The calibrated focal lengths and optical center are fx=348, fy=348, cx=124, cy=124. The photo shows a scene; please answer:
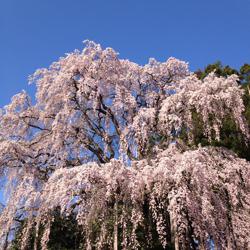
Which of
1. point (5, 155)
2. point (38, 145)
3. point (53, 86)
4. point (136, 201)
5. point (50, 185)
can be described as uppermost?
point (53, 86)

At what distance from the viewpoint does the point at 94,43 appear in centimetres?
1036

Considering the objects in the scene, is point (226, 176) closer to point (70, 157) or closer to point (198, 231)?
point (198, 231)

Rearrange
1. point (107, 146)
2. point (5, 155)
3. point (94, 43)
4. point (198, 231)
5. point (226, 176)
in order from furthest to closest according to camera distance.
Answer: point (94, 43), point (107, 146), point (5, 155), point (226, 176), point (198, 231)

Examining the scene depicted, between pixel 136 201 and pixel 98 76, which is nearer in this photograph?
pixel 136 201

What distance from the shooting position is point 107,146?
9.49 meters

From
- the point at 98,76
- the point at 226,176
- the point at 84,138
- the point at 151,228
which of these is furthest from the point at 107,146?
the point at 226,176

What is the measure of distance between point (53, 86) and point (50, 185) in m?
3.43

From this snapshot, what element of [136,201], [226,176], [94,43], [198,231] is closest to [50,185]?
[136,201]

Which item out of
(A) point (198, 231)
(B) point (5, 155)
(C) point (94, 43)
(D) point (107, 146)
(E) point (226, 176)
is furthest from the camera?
(C) point (94, 43)

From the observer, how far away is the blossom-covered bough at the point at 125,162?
6.57 m

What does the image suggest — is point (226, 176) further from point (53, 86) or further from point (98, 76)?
point (53, 86)

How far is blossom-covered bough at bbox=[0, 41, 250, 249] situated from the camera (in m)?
6.57

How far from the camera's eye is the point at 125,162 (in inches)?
289

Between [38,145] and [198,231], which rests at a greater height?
[38,145]
